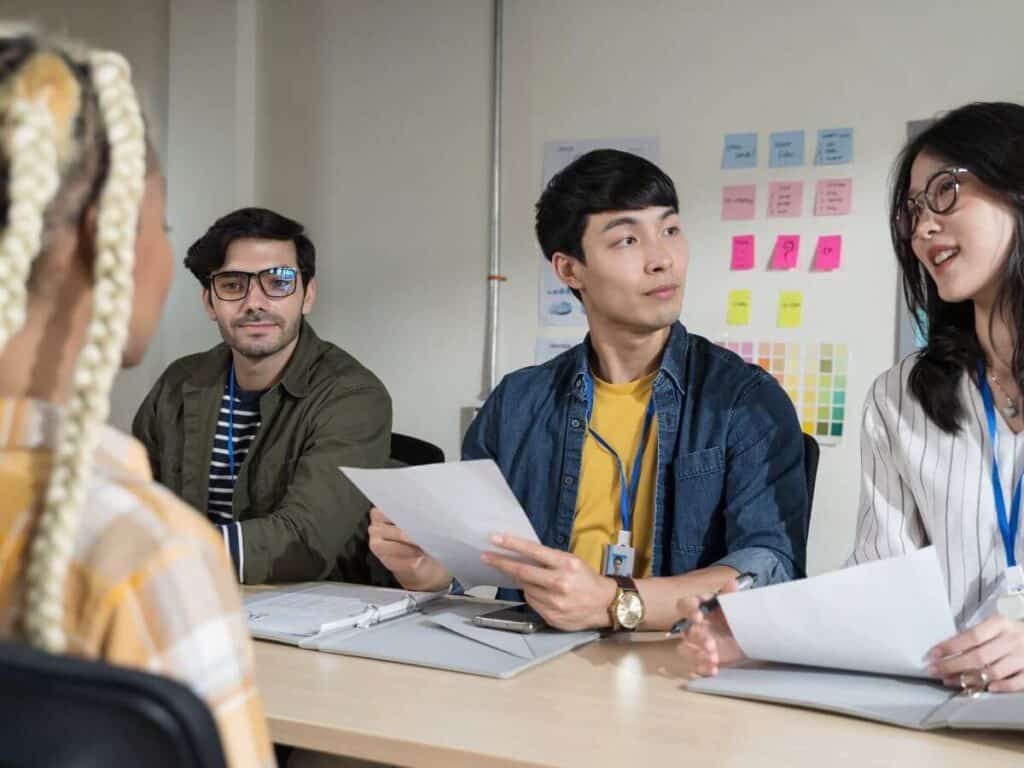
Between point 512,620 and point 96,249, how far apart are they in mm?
1153

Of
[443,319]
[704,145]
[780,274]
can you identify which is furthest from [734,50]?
[443,319]

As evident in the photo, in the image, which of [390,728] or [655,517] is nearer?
[390,728]

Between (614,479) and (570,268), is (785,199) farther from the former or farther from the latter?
(614,479)

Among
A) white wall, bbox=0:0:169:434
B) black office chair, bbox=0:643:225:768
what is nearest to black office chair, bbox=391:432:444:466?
white wall, bbox=0:0:169:434

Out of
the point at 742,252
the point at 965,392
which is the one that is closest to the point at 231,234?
the point at 742,252

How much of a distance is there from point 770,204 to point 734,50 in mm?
484

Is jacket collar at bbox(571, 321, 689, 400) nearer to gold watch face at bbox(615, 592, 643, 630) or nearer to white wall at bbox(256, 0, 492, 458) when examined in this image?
gold watch face at bbox(615, 592, 643, 630)

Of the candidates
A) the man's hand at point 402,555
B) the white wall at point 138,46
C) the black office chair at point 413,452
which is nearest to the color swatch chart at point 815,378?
the black office chair at point 413,452

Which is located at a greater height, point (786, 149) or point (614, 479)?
point (786, 149)

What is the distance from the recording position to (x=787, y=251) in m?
3.34

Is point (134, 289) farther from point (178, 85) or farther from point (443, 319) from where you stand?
point (178, 85)

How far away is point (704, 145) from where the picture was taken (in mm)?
3438

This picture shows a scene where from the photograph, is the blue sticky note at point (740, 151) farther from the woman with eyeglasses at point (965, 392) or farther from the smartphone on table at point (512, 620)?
the smartphone on table at point (512, 620)

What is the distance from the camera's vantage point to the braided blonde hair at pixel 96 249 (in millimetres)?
651
